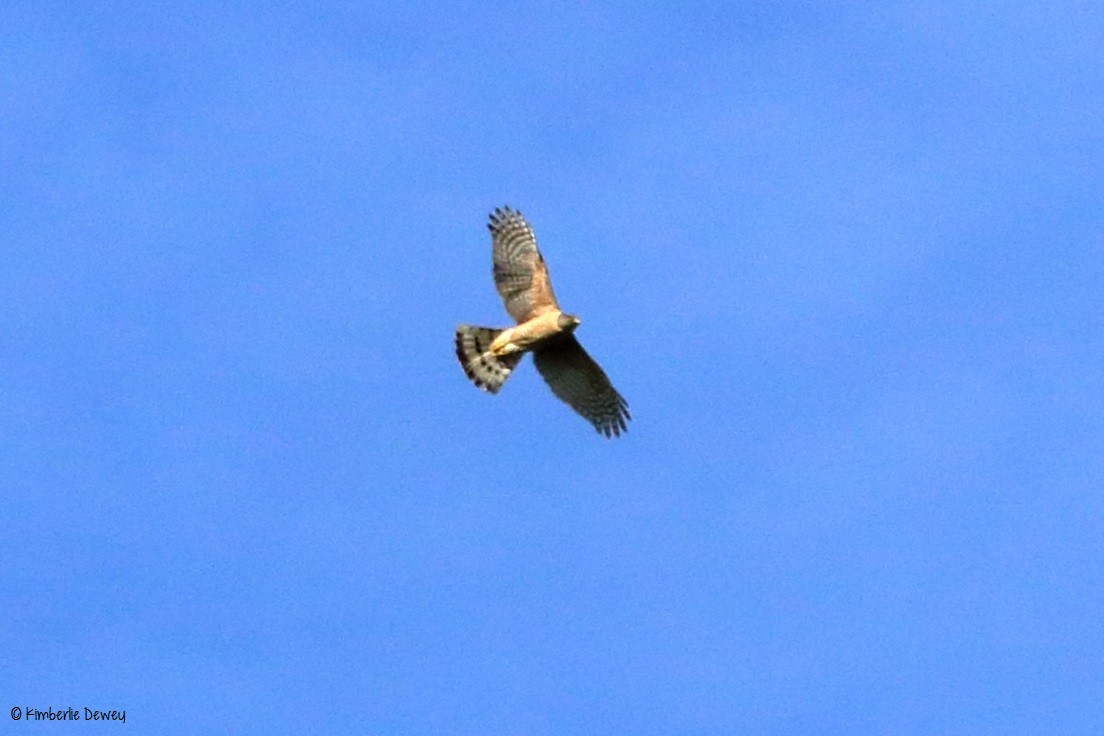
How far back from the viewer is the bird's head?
24.1 metres

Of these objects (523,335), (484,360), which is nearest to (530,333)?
(523,335)

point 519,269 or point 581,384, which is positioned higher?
Result: point 519,269

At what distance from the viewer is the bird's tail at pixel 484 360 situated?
24.8 meters

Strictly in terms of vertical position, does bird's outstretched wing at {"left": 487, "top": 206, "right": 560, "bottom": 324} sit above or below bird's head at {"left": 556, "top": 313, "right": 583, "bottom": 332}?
above

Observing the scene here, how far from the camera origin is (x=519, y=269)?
2502cm

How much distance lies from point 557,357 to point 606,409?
1.23m

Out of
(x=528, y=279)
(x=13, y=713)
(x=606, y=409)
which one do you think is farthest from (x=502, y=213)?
(x=13, y=713)

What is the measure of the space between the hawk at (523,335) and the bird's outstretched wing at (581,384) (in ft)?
0.04

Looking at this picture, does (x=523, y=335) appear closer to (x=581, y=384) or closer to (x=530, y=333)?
(x=530, y=333)

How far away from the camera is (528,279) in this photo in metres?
24.9

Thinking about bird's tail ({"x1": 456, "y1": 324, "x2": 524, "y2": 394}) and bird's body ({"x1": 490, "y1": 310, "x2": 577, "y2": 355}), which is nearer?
bird's body ({"x1": 490, "y1": 310, "x2": 577, "y2": 355})

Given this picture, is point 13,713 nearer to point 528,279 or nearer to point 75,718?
point 75,718

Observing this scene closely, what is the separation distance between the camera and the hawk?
24.4 m

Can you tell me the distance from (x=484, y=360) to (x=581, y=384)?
4.86 ft
